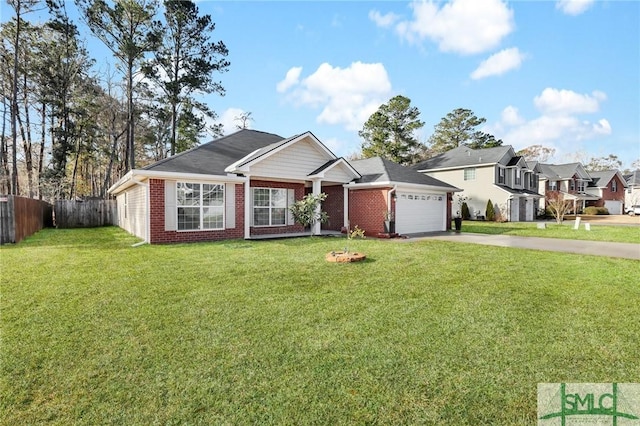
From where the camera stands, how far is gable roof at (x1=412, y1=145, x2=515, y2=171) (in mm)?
28219

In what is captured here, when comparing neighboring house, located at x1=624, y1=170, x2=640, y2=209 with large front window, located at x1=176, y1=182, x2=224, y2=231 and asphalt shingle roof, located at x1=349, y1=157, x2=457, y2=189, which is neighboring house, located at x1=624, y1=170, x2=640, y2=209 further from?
large front window, located at x1=176, y1=182, x2=224, y2=231

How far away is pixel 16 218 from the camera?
A: 465 inches

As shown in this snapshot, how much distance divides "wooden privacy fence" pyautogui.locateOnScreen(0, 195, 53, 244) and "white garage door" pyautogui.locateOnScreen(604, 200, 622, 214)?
184 feet

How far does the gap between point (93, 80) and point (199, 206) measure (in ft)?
68.7

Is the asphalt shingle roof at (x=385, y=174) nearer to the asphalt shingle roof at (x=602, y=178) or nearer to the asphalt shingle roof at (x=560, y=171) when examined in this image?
the asphalt shingle roof at (x=560, y=171)

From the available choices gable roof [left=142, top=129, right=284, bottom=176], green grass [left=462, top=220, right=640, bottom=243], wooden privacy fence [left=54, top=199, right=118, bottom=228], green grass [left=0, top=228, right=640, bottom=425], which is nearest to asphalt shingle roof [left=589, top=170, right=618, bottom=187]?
green grass [left=462, top=220, right=640, bottom=243]

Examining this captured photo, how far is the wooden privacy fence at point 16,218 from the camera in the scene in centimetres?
1129

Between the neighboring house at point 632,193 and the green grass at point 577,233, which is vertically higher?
the neighboring house at point 632,193

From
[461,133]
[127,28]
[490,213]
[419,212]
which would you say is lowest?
[490,213]

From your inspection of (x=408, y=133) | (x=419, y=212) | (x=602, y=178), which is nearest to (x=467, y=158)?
Result: (x=408, y=133)

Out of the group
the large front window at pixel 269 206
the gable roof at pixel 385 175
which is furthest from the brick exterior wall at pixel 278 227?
the gable roof at pixel 385 175

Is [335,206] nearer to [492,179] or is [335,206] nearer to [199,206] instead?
[199,206]

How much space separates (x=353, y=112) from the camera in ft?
122

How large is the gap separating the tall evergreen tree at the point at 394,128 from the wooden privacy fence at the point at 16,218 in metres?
29.4
